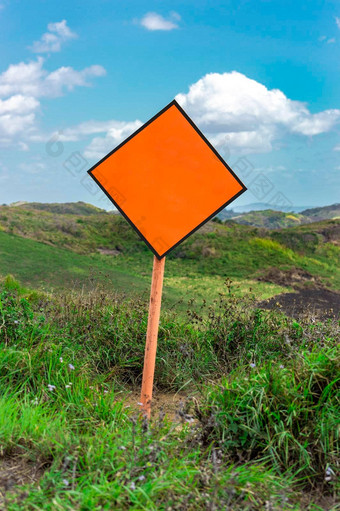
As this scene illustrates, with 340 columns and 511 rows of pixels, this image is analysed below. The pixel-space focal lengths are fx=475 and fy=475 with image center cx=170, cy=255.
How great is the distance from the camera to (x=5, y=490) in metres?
2.63

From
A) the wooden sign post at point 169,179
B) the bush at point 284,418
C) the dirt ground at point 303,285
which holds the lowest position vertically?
the dirt ground at point 303,285

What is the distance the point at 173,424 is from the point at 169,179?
1926mm

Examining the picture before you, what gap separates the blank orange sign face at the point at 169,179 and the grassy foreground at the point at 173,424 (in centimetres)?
135

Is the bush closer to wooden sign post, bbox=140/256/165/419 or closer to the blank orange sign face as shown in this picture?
wooden sign post, bbox=140/256/165/419

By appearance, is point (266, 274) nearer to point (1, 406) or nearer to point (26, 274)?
point (26, 274)

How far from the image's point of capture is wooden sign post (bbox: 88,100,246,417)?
399 cm

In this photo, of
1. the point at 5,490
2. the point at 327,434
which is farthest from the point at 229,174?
the point at 5,490

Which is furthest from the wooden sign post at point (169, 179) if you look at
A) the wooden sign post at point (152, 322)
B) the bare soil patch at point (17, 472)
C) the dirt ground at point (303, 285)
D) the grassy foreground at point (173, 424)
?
the dirt ground at point (303, 285)

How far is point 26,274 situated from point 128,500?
8936mm

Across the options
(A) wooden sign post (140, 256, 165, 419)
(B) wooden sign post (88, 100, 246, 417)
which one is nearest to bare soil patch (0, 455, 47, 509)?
(B) wooden sign post (88, 100, 246, 417)

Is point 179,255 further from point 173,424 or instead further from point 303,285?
point 173,424

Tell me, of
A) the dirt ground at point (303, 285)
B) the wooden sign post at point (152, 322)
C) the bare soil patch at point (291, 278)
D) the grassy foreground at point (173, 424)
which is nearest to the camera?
the grassy foreground at point (173, 424)

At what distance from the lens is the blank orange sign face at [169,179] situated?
3.99 metres

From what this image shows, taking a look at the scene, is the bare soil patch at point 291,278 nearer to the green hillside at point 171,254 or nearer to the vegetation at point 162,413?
the green hillside at point 171,254
